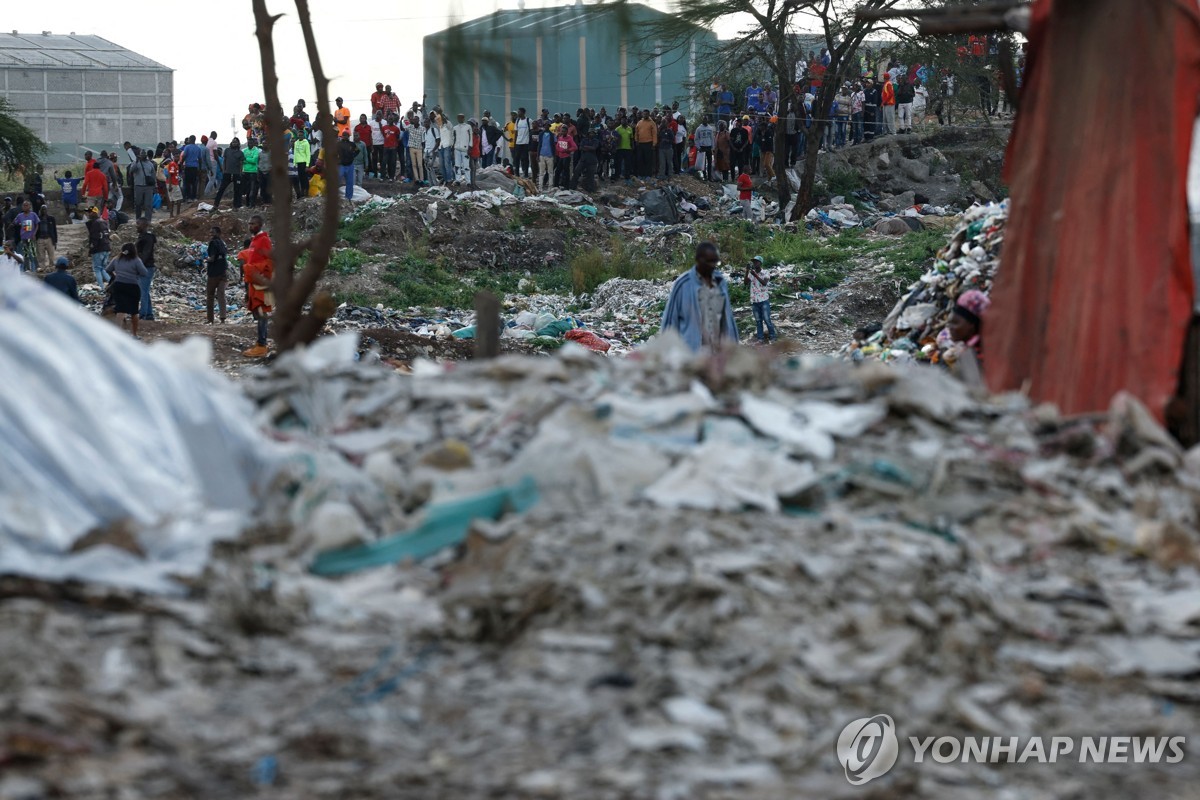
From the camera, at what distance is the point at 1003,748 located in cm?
370

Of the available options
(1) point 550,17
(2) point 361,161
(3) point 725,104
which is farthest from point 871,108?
(1) point 550,17

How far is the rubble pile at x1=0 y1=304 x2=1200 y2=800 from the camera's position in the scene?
3490 mm

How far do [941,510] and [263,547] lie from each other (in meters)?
2.32

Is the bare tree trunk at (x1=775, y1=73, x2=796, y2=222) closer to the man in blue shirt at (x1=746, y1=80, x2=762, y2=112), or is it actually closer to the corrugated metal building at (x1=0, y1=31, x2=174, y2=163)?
the man in blue shirt at (x1=746, y1=80, x2=762, y2=112)

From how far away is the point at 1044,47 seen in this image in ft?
21.5

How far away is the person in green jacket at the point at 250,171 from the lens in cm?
2431

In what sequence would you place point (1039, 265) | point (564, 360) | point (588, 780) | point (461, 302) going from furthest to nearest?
point (461, 302) → point (1039, 265) → point (564, 360) → point (588, 780)

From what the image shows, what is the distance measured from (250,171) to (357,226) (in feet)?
9.76

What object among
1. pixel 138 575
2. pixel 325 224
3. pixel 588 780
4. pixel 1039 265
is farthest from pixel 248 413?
pixel 1039 265

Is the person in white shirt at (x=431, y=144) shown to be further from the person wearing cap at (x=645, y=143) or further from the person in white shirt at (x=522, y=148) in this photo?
the person wearing cap at (x=645, y=143)

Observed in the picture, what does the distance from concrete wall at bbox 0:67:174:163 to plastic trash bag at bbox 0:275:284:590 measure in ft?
98.5

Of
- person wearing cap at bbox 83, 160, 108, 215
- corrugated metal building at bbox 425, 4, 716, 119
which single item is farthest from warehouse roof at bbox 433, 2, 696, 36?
person wearing cap at bbox 83, 160, 108, 215

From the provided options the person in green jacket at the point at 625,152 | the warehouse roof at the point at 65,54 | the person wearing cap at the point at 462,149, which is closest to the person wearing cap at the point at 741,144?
the person in green jacket at the point at 625,152

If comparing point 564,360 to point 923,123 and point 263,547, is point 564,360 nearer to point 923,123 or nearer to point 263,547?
point 263,547
